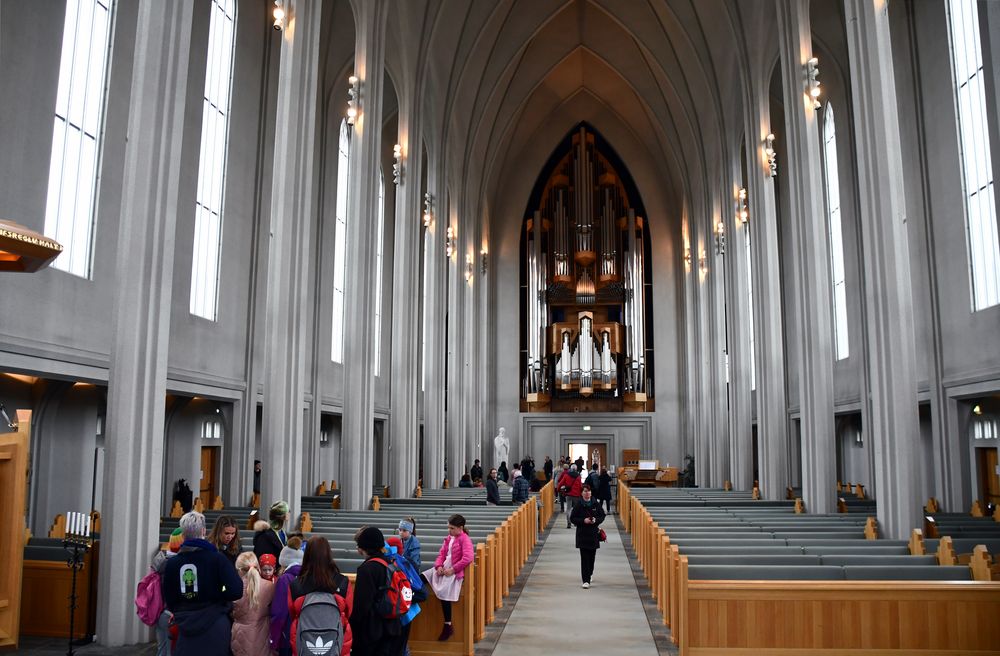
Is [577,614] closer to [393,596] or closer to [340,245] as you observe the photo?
[393,596]

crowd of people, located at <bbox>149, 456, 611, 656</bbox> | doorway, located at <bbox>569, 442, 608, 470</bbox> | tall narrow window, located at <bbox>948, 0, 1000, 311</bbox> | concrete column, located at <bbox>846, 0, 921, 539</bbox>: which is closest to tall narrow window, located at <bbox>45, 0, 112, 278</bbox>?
crowd of people, located at <bbox>149, 456, 611, 656</bbox>

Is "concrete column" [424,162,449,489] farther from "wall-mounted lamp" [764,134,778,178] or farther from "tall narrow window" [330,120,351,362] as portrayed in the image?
"wall-mounted lamp" [764,134,778,178]

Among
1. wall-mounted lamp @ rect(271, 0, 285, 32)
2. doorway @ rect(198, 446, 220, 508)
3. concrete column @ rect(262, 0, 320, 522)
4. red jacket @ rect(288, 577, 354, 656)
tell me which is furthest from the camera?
doorway @ rect(198, 446, 220, 508)

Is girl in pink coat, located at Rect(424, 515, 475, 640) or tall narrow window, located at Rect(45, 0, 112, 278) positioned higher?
tall narrow window, located at Rect(45, 0, 112, 278)

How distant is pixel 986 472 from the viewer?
15.6m

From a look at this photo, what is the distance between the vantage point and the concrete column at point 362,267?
51.4ft

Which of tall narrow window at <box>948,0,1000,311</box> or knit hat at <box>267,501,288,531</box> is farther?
tall narrow window at <box>948,0,1000,311</box>

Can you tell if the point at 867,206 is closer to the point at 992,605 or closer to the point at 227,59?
the point at 992,605

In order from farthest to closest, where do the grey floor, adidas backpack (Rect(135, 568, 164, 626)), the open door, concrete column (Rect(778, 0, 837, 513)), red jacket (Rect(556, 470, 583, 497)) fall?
red jacket (Rect(556, 470, 583, 497)), concrete column (Rect(778, 0, 837, 513)), the grey floor, the open door, adidas backpack (Rect(135, 568, 164, 626))

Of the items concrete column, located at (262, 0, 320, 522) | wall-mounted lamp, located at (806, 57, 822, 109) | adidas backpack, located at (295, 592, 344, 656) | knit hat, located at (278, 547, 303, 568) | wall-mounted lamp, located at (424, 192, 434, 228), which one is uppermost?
wall-mounted lamp, located at (424, 192, 434, 228)

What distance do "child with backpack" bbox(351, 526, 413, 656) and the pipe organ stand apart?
1122 inches

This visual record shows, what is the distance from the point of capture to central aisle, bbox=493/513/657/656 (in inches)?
320

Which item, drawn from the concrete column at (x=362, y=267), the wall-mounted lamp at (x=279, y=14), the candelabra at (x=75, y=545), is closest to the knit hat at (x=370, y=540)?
the candelabra at (x=75, y=545)

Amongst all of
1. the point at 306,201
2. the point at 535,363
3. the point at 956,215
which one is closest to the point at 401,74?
the point at 306,201
